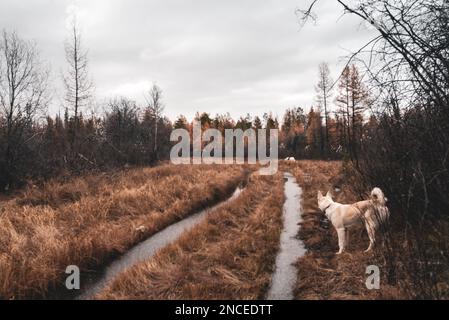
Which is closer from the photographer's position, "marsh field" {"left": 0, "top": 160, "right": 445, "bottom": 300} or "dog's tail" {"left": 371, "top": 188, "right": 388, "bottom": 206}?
"marsh field" {"left": 0, "top": 160, "right": 445, "bottom": 300}

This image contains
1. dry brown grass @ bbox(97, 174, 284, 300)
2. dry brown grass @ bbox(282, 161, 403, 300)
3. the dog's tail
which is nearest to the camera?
dry brown grass @ bbox(282, 161, 403, 300)

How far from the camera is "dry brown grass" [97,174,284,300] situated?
14.0 ft

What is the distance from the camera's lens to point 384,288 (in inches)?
147

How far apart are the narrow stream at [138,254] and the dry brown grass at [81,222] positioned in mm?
214

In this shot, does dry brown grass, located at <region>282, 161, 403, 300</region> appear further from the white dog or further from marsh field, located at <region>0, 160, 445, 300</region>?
the white dog

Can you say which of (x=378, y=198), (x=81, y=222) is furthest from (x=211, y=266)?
(x=81, y=222)

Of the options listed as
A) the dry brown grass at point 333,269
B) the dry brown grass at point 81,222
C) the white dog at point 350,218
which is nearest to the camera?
the dry brown grass at point 333,269

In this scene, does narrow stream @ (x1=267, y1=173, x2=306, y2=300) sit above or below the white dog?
below

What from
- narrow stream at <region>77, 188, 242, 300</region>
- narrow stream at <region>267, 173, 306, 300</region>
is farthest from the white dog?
narrow stream at <region>77, 188, 242, 300</region>

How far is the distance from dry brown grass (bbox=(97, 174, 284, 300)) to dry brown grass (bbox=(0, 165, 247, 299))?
1.09 meters

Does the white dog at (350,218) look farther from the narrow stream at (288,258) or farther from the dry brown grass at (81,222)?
the dry brown grass at (81,222)

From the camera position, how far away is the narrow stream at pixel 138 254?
4.76 meters

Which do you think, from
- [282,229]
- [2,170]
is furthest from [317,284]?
[2,170]

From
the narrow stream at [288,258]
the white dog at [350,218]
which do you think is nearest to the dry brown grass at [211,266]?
the narrow stream at [288,258]
